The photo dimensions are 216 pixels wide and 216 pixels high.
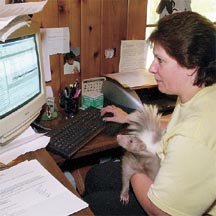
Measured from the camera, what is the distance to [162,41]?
111 centimetres

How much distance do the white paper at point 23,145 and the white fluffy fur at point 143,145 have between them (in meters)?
0.34

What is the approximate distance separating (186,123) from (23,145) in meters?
0.68

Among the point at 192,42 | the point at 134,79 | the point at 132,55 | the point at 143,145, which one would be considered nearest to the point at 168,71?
the point at 192,42

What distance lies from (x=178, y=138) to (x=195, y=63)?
26 cm

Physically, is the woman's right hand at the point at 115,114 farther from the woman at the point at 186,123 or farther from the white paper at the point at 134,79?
the woman at the point at 186,123

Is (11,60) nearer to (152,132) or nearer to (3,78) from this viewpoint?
(3,78)

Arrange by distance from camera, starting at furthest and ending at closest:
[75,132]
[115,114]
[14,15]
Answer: [115,114], [75,132], [14,15]

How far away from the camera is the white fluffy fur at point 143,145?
1.21 meters

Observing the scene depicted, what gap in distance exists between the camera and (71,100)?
5.63 ft

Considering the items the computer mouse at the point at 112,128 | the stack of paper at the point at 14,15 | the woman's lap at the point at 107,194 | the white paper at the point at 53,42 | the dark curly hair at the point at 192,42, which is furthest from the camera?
the white paper at the point at 53,42

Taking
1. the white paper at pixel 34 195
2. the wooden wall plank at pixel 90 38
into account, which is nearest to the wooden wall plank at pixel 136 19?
the wooden wall plank at pixel 90 38

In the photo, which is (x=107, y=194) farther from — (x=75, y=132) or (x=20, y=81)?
(x=20, y=81)

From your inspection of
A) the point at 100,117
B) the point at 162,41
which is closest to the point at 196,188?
the point at 162,41

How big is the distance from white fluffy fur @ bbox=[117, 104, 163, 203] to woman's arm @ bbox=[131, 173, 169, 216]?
0.12 ft
